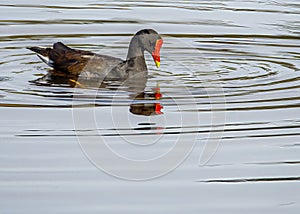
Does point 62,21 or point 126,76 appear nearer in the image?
point 126,76

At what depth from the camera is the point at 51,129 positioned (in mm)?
8297

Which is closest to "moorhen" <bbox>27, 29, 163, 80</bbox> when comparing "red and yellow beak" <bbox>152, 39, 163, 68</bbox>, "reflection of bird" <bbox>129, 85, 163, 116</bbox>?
"red and yellow beak" <bbox>152, 39, 163, 68</bbox>

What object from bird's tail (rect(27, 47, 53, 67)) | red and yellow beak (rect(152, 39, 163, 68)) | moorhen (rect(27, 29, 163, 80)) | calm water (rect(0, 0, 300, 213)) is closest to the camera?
calm water (rect(0, 0, 300, 213))

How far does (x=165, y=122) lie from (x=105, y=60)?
8.58ft

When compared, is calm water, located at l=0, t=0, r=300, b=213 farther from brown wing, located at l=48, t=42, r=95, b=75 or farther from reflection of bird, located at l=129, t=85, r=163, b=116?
brown wing, located at l=48, t=42, r=95, b=75

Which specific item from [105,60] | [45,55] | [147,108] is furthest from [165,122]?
[45,55]

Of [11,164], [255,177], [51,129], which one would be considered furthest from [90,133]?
[255,177]

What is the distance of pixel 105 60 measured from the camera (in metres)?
11.1

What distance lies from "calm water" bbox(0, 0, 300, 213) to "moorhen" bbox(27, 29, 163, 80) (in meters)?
0.25

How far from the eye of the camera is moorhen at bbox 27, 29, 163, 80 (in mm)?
11070

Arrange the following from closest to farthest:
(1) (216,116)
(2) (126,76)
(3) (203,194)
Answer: (3) (203,194) → (1) (216,116) → (2) (126,76)

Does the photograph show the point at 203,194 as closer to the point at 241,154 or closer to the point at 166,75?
the point at 241,154

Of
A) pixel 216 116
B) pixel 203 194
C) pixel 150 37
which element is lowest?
pixel 203 194

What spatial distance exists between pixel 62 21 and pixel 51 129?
661cm
